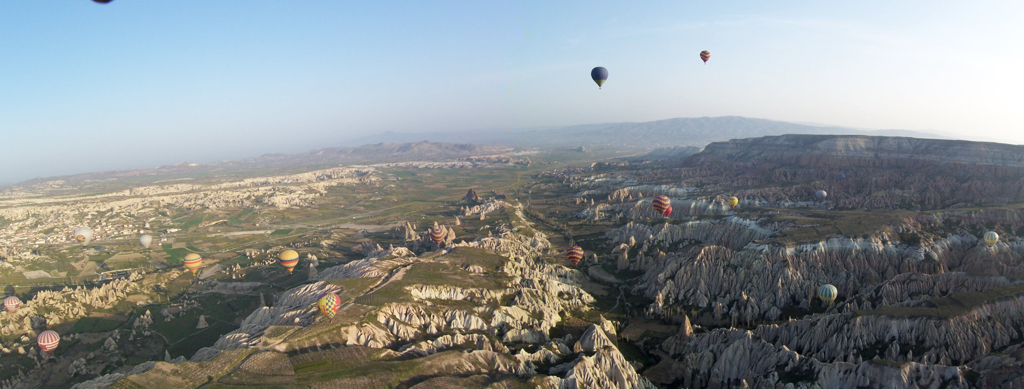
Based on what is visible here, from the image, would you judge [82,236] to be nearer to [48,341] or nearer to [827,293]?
[48,341]

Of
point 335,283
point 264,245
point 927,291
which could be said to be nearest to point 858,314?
point 927,291

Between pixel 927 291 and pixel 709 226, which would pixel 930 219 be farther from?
pixel 709 226

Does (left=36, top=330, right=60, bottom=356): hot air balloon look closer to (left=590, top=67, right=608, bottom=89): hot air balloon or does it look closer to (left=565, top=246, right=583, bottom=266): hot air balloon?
(left=565, top=246, right=583, bottom=266): hot air balloon

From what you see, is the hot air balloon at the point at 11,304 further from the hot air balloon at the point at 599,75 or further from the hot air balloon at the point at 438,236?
the hot air balloon at the point at 599,75

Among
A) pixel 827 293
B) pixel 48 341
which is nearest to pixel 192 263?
pixel 48 341

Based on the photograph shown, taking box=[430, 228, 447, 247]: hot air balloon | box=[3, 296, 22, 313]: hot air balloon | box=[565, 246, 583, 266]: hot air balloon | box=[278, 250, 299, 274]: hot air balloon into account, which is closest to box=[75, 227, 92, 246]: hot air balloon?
box=[3, 296, 22, 313]: hot air balloon

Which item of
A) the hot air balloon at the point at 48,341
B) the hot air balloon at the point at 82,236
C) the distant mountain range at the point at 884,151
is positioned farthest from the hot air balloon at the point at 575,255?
the hot air balloon at the point at 82,236

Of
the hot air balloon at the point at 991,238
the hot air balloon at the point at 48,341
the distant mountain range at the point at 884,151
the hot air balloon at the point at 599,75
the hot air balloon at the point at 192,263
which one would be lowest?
the hot air balloon at the point at 48,341
